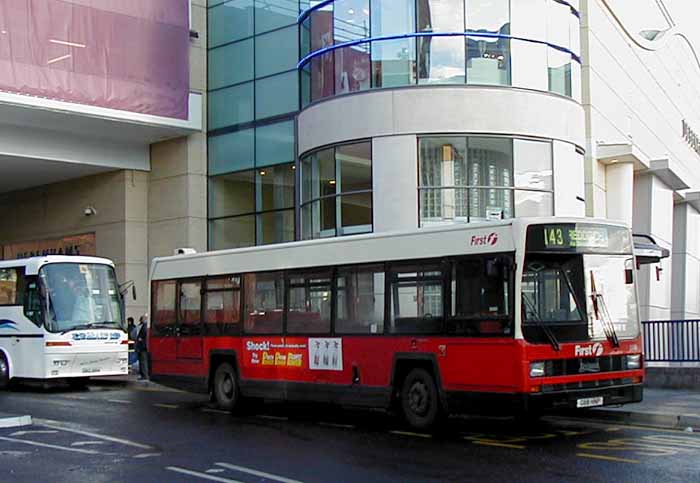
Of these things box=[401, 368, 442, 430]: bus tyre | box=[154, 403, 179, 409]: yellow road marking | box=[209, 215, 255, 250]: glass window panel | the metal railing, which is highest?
box=[209, 215, 255, 250]: glass window panel

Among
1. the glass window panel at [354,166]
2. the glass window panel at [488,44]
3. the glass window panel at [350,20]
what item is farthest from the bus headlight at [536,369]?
the glass window panel at [350,20]

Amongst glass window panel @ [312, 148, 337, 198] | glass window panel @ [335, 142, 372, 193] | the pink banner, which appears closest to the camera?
glass window panel @ [335, 142, 372, 193]

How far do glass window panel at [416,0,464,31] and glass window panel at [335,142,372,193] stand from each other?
3400mm

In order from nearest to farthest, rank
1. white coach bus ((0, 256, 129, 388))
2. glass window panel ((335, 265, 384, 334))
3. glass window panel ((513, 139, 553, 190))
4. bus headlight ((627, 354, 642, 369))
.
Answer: bus headlight ((627, 354, 642, 369))
glass window panel ((335, 265, 384, 334))
white coach bus ((0, 256, 129, 388))
glass window panel ((513, 139, 553, 190))

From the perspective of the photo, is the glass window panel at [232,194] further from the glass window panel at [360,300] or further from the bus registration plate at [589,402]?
the bus registration plate at [589,402]

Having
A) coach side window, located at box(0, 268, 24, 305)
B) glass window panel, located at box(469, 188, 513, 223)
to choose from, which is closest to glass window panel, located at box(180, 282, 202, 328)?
coach side window, located at box(0, 268, 24, 305)

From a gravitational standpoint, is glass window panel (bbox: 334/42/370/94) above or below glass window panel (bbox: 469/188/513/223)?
above

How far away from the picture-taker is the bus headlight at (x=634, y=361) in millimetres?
13453

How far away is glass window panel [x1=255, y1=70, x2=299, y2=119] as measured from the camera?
29.3 meters

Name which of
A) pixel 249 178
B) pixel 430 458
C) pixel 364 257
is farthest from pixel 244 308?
pixel 249 178

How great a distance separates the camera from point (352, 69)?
2503 cm

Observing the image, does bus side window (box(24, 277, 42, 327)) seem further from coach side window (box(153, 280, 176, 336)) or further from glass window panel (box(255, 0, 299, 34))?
glass window panel (box(255, 0, 299, 34))

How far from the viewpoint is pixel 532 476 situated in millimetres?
9867

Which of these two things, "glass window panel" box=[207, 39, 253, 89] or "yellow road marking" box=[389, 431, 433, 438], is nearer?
"yellow road marking" box=[389, 431, 433, 438]
